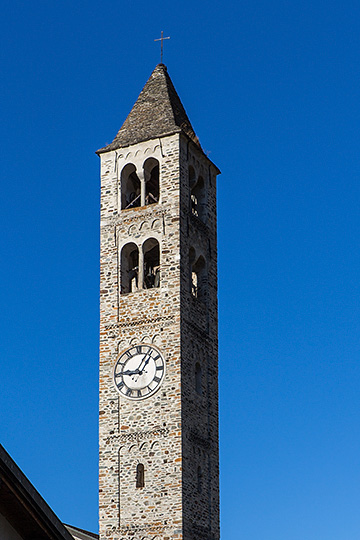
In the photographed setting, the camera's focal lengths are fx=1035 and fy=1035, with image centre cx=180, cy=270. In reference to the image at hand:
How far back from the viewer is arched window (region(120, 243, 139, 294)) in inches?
1326

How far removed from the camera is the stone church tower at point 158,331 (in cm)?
3047

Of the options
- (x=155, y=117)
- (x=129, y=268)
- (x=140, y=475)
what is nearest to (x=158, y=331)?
(x=129, y=268)

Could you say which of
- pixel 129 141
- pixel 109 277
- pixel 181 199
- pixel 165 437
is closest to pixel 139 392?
pixel 165 437

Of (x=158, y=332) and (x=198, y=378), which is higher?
(x=158, y=332)

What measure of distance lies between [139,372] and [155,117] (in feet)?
30.0

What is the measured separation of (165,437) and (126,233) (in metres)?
7.12

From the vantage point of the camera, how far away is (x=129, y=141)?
3528cm

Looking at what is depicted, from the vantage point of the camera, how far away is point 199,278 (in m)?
34.6

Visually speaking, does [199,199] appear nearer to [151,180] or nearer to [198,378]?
[151,180]

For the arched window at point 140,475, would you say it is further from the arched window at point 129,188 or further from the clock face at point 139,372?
the arched window at point 129,188

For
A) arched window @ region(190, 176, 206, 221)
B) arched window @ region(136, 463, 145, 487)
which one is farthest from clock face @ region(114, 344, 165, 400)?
arched window @ region(190, 176, 206, 221)

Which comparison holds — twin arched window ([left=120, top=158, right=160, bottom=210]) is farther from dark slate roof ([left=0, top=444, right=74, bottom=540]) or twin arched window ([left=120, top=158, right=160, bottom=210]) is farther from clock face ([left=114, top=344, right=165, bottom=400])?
dark slate roof ([left=0, top=444, right=74, bottom=540])

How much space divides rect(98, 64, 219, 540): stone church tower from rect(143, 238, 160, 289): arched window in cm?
5

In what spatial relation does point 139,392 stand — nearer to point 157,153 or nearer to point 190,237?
point 190,237
